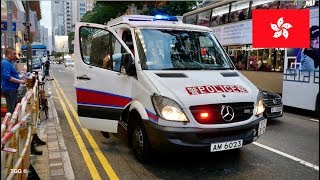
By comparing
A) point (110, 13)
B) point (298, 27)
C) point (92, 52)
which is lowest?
point (92, 52)

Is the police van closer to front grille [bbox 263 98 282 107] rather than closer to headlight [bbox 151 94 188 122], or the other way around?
headlight [bbox 151 94 188 122]

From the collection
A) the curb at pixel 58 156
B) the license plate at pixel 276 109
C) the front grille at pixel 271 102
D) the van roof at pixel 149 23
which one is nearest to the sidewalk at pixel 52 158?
the curb at pixel 58 156

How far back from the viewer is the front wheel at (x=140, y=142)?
17.6 ft

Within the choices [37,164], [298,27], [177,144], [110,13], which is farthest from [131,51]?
[110,13]

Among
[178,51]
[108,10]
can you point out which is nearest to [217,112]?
[178,51]

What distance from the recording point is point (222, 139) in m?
5.01

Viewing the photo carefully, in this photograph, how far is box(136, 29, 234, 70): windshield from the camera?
5777 mm

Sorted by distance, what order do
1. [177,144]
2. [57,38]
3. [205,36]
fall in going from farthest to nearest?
[57,38] → [205,36] → [177,144]

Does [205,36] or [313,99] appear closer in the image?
[205,36]

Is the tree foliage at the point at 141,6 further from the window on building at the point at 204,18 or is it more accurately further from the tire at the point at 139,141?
the tire at the point at 139,141

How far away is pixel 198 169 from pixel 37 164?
2.40 meters

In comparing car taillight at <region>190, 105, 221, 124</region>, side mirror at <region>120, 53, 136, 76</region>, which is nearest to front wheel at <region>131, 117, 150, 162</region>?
side mirror at <region>120, 53, 136, 76</region>

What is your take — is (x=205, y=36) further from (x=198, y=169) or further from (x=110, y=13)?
(x=110, y=13)

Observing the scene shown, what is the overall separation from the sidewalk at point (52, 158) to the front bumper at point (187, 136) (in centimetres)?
128
